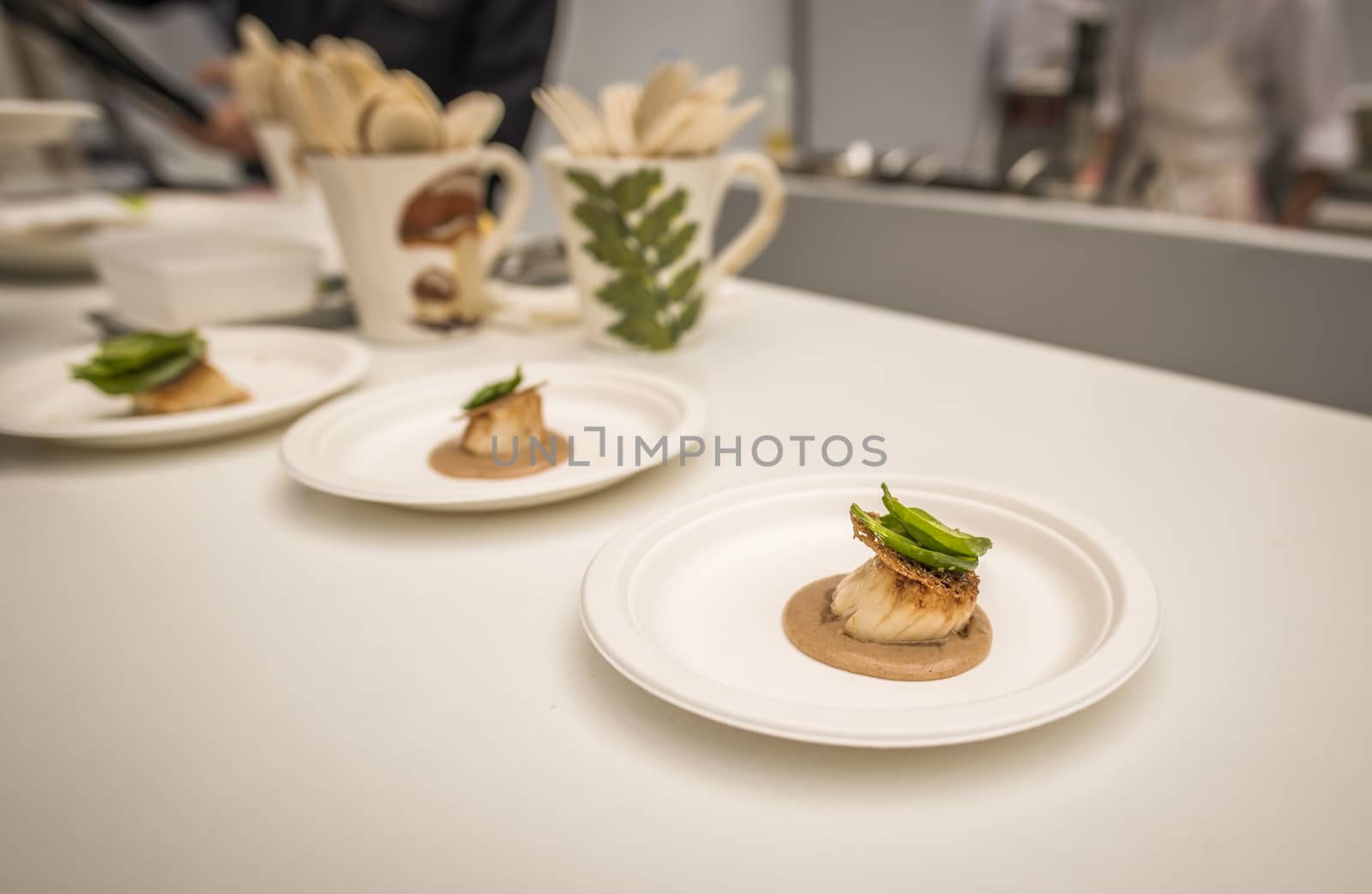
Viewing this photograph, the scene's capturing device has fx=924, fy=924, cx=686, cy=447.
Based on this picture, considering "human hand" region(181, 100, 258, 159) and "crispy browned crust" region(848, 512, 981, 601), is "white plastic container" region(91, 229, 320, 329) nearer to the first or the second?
"crispy browned crust" region(848, 512, 981, 601)

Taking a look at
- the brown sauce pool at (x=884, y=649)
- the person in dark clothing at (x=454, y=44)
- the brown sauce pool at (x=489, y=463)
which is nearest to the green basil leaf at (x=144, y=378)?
the brown sauce pool at (x=489, y=463)

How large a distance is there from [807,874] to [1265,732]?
8.5 inches

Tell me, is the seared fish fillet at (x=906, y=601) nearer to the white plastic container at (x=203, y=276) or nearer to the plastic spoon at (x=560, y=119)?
the plastic spoon at (x=560, y=119)

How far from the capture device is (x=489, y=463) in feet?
2.17

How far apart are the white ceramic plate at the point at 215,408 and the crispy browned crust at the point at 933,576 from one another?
520mm

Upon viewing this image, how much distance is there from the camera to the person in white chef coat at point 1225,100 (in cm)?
254

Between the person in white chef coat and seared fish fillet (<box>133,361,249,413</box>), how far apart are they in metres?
2.36

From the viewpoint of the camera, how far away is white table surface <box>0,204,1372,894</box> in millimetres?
350

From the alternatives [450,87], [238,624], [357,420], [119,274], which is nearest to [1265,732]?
[238,624]

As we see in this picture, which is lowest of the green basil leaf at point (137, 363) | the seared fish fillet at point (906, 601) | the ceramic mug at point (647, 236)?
the seared fish fillet at point (906, 601)

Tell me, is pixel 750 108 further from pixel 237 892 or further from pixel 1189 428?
pixel 237 892

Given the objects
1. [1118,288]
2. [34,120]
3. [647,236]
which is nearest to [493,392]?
[647,236]

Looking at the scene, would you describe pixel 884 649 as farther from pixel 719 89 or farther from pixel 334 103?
pixel 334 103

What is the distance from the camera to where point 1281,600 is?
497 millimetres
